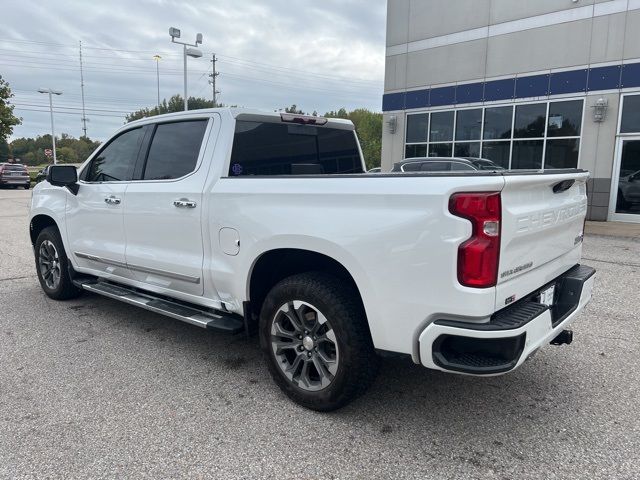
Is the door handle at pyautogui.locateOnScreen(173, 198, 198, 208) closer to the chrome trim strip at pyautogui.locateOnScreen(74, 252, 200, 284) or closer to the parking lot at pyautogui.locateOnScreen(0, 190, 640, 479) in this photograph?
the chrome trim strip at pyautogui.locateOnScreen(74, 252, 200, 284)

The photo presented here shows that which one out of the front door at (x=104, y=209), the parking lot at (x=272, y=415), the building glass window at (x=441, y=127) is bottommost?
the parking lot at (x=272, y=415)

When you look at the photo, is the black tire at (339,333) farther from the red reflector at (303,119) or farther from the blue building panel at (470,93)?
the blue building panel at (470,93)

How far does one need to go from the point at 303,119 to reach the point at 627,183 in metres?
13.0

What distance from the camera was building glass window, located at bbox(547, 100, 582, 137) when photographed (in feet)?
47.5

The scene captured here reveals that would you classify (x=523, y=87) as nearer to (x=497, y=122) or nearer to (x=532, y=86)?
(x=532, y=86)

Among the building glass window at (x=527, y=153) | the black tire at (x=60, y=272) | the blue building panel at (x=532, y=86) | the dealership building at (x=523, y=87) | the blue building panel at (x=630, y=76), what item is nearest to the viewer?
the black tire at (x=60, y=272)

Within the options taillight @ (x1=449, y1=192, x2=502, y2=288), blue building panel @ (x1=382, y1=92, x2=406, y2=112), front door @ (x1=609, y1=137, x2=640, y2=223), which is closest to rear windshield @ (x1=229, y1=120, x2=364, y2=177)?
taillight @ (x1=449, y1=192, x2=502, y2=288)

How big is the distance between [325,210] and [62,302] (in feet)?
13.2

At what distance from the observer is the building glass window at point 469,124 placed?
648 inches

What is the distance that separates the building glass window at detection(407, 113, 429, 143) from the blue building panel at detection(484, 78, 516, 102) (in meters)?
2.35

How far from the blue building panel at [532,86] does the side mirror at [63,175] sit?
14061 mm

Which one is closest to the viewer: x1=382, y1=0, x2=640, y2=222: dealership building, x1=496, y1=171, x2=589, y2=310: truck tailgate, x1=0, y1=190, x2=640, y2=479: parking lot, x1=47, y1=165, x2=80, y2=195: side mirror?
x1=496, y1=171, x2=589, y2=310: truck tailgate

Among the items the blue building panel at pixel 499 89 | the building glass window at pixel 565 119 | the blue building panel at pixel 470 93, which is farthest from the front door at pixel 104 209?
the blue building panel at pixel 470 93

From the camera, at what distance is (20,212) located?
15789 mm
